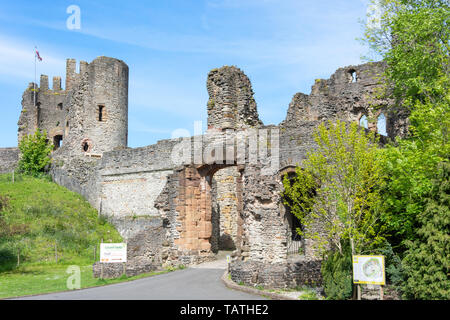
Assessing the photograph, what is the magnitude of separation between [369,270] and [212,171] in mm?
12303

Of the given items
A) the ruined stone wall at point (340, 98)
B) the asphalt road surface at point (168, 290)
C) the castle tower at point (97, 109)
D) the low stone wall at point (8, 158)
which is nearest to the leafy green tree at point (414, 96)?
the asphalt road surface at point (168, 290)

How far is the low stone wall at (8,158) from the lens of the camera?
4838cm

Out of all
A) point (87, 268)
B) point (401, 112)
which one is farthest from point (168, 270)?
point (401, 112)

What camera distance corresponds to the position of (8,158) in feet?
164

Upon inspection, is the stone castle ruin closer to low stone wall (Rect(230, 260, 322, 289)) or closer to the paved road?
low stone wall (Rect(230, 260, 322, 289))

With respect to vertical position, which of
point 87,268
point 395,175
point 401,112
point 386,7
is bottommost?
point 87,268

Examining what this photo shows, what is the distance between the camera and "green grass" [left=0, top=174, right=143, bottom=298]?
20.1m

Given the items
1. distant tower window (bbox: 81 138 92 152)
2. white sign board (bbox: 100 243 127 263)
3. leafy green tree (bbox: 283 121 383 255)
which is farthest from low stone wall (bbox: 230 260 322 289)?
distant tower window (bbox: 81 138 92 152)

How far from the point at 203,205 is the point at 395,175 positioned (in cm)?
1057

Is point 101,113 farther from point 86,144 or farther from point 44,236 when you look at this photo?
point 44,236

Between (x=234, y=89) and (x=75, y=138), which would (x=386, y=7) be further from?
(x=75, y=138)

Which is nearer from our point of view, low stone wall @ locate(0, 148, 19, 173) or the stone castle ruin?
the stone castle ruin

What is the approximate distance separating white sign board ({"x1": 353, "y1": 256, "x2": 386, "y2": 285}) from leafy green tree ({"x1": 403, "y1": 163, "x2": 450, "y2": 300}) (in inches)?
60.7

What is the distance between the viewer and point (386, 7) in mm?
22641
